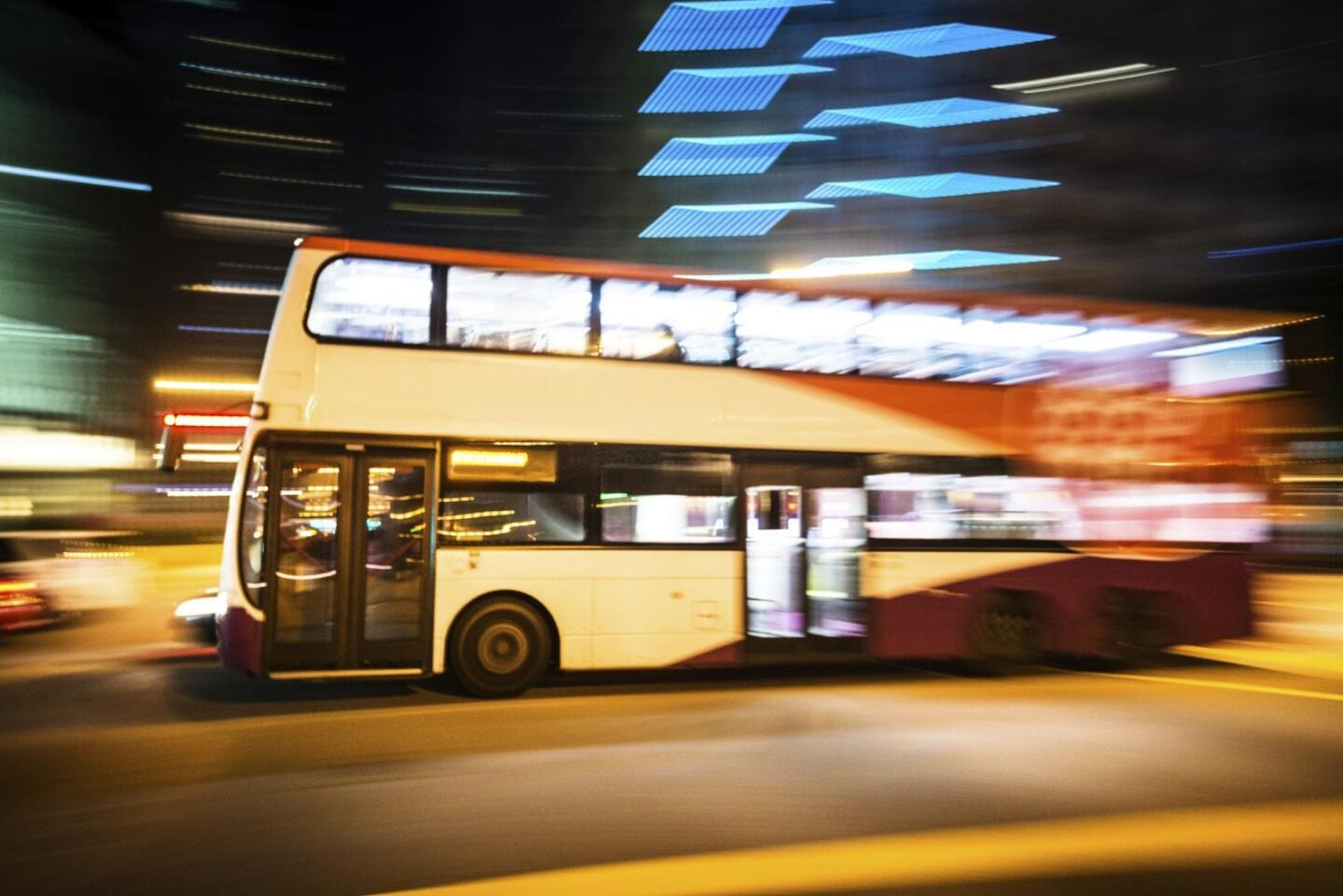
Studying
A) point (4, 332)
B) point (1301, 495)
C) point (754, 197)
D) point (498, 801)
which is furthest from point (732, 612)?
point (4, 332)

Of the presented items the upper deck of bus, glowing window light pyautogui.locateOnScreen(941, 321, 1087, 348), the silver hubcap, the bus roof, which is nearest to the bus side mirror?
the upper deck of bus

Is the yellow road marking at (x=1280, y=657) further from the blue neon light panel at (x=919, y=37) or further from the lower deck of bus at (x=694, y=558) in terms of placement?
the blue neon light panel at (x=919, y=37)

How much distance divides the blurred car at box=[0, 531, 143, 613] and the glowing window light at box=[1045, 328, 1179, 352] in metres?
12.7

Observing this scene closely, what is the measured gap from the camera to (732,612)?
866 centimetres

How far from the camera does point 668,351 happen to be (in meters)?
8.59

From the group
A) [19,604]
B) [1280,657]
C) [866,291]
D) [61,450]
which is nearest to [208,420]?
[866,291]

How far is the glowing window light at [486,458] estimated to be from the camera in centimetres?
801

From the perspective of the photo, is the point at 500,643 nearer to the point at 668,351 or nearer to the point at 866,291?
the point at 668,351

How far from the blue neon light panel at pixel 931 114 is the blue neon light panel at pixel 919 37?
2.97ft

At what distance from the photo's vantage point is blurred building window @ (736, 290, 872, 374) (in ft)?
29.2

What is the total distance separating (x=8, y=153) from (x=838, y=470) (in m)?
29.5

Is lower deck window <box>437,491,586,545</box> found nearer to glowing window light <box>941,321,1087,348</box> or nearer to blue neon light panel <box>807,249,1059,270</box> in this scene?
glowing window light <box>941,321,1087,348</box>

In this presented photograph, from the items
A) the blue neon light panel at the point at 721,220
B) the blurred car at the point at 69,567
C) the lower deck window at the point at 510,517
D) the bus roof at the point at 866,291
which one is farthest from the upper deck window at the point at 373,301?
the blue neon light panel at the point at 721,220

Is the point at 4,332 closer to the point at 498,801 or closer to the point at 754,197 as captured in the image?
the point at 754,197
